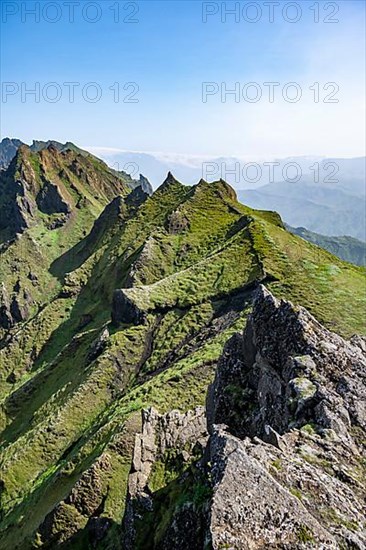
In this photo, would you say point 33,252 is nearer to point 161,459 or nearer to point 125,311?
point 125,311

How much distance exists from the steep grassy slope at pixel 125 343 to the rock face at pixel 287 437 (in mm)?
11405

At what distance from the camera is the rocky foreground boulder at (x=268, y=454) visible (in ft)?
41.9

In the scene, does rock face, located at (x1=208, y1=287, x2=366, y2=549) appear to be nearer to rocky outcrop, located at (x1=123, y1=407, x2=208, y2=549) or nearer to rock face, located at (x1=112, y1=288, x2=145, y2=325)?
rocky outcrop, located at (x1=123, y1=407, x2=208, y2=549)

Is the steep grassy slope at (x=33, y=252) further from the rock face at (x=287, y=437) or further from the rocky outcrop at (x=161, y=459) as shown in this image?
the rock face at (x=287, y=437)

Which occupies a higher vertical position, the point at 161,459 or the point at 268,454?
the point at 268,454

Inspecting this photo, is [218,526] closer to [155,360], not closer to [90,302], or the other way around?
[155,360]

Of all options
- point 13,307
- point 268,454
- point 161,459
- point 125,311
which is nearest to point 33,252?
point 13,307

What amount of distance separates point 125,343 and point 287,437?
57.0 m

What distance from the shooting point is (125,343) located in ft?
238

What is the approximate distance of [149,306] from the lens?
7706 centimetres

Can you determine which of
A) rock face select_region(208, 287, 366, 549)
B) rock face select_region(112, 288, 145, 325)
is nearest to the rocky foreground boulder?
rock face select_region(208, 287, 366, 549)

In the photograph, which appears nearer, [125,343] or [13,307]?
[125,343]

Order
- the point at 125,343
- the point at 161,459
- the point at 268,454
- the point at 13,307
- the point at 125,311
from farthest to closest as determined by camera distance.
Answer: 1. the point at 13,307
2. the point at 125,311
3. the point at 125,343
4. the point at 161,459
5. the point at 268,454

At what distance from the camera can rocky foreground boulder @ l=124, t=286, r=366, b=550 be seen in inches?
502
